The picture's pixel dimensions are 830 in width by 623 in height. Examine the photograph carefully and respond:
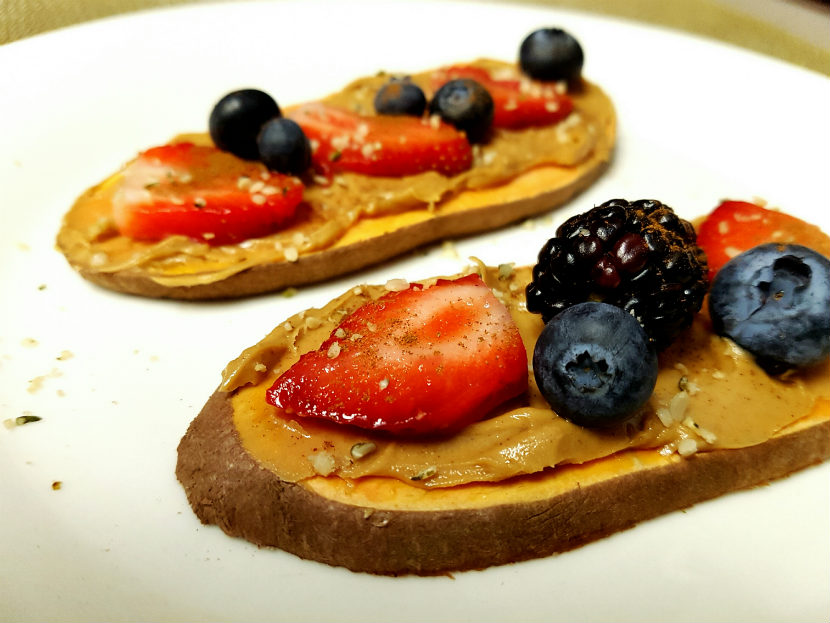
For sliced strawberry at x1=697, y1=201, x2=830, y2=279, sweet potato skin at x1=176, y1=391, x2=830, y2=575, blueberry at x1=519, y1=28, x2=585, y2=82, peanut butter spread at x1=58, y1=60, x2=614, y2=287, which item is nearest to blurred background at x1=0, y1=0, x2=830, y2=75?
blueberry at x1=519, y1=28, x2=585, y2=82

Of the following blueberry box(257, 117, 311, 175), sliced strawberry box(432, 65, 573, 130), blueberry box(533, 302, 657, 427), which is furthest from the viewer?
sliced strawberry box(432, 65, 573, 130)

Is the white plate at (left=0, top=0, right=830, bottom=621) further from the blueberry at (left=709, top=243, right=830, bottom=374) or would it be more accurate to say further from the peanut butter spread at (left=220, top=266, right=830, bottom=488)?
the blueberry at (left=709, top=243, right=830, bottom=374)

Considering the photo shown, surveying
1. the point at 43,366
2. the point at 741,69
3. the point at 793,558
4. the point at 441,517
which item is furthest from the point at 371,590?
the point at 741,69

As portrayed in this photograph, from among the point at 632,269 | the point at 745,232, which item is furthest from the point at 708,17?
the point at 632,269

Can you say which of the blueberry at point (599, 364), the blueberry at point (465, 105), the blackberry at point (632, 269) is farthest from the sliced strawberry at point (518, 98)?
the blueberry at point (599, 364)

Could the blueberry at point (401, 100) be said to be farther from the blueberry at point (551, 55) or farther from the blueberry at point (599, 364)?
the blueberry at point (599, 364)

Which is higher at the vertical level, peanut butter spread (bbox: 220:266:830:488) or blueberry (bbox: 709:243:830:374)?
blueberry (bbox: 709:243:830:374)

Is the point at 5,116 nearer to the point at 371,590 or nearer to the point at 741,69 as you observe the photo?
the point at 371,590
